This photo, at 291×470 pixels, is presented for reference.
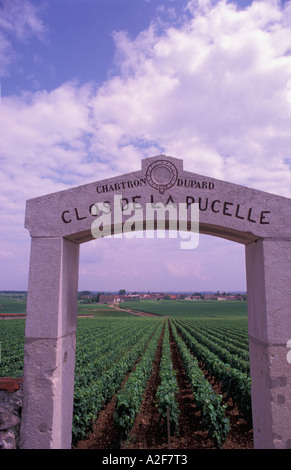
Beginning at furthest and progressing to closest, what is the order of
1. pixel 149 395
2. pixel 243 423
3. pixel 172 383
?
pixel 149 395, pixel 172 383, pixel 243 423

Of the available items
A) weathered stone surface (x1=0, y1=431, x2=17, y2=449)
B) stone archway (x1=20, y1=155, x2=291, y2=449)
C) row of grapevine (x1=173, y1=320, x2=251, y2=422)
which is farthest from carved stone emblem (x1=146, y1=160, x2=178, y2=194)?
row of grapevine (x1=173, y1=320, x2=251, y2=422)

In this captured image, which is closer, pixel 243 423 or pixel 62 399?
pixel 62 399

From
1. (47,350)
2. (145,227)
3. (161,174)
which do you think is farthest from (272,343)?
(47,350)

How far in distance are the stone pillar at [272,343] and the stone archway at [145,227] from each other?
1 cm

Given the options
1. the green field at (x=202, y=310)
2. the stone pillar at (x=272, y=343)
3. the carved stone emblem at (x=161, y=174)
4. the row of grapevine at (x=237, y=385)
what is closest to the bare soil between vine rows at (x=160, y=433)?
the row of grapevine at (x=237, y=385)

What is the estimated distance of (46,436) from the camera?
4164mm

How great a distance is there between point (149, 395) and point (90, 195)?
407 inches

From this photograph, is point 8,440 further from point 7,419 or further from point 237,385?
point 237,385

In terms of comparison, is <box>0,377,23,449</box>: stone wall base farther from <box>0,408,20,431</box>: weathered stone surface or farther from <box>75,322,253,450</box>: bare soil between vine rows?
<box>75,322,253,450</box>: bare soil between vine rows

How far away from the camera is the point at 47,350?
4.30 metres

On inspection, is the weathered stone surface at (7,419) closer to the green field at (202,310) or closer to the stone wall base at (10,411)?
the stone wall base at (10,411)

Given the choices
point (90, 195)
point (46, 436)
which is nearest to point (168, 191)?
point (90, 195)

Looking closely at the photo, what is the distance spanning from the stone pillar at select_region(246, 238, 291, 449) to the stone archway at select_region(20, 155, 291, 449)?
0.04 feet
